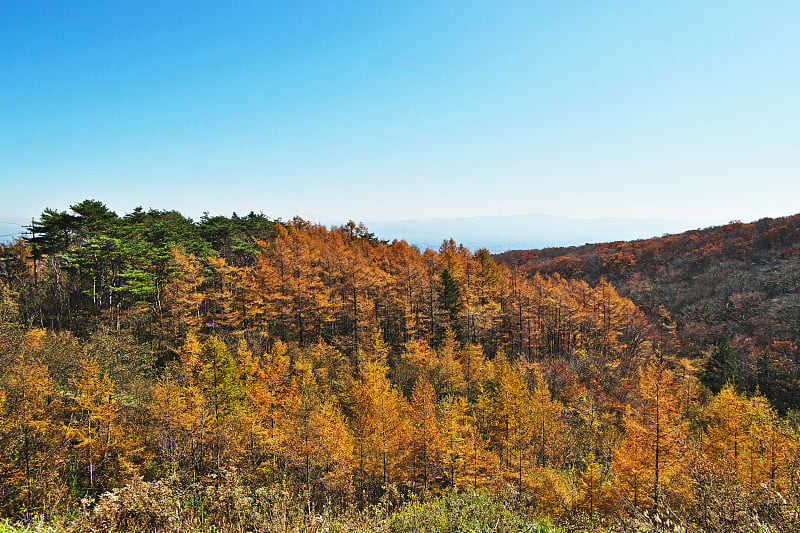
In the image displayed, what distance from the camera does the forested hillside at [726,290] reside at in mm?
41031

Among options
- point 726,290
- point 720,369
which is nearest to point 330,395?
point 720,369

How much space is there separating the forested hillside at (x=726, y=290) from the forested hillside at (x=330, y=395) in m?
4.64

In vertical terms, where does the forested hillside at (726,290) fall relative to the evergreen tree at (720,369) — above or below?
above

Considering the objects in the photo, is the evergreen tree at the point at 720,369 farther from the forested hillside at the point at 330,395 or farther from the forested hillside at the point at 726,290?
the forested hillside at the point at 330,395

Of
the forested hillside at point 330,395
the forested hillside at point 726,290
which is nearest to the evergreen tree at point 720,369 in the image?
the forested hillside at point 726,290

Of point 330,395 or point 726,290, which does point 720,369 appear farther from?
point 330,395

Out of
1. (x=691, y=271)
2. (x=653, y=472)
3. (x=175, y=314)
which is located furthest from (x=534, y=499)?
(x=691, y=271)

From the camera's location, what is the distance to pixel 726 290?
197ft

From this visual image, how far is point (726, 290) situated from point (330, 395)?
71862mm

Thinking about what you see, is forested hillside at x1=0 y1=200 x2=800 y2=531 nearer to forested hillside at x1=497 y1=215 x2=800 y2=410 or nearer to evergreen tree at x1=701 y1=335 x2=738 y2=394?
evergreen tree at x1=701 y1=335 x2=738 y2=394

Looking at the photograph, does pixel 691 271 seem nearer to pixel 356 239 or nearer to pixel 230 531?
pixel 356 239

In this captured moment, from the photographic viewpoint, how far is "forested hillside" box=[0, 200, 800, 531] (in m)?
14.7

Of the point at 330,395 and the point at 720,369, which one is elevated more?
the point at 330,395

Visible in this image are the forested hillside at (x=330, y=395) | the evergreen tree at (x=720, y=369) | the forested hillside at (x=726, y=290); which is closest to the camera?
the forested hillside at (x=330, y=395)
